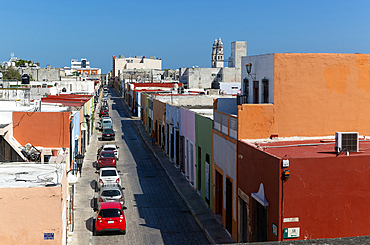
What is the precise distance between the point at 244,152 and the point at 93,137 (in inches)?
1435

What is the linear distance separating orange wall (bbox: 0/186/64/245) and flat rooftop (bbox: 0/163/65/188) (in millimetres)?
641

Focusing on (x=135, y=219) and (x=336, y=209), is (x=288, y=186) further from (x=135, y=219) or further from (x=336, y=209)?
(x=135, y=219)

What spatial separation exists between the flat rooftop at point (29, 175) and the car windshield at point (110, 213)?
3308 millimetres

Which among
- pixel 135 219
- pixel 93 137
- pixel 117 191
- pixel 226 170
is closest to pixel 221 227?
pixel 226 170

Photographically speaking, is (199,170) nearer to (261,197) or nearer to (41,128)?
(41,128)

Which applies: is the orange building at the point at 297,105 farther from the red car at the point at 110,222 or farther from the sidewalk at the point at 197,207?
the red car at the point at 110,222

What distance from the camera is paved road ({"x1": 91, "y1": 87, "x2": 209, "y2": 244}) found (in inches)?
738

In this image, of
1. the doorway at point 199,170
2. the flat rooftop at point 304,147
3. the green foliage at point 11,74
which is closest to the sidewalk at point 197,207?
the doorway at point 199,170

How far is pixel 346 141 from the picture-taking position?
13812 millimetres

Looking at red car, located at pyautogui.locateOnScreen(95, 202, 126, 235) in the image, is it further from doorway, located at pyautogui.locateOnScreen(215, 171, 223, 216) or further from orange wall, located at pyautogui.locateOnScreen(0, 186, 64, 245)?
orange wall, located at pyautogui.locateOnScreen(0, 186, 64, 245)

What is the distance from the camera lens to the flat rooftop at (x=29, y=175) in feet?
47.7

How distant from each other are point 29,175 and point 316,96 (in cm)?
1159

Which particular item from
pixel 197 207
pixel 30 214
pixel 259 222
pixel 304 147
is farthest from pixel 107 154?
pixel 259 222

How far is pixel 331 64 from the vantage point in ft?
58.5
